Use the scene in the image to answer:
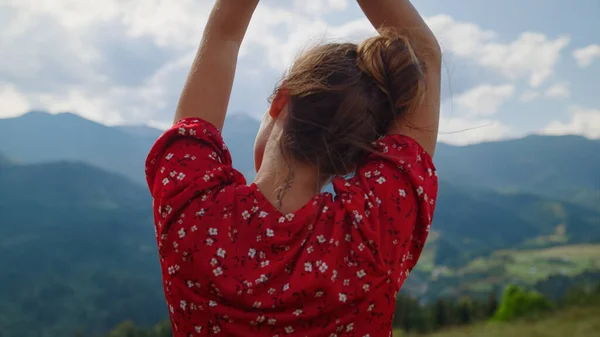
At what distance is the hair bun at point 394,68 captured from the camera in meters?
0.90

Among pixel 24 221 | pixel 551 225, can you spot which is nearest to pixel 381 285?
pixel 24 221

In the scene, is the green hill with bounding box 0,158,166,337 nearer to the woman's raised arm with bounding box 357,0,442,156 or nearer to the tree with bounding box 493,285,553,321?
the tree with bounding box 493,285,553,321

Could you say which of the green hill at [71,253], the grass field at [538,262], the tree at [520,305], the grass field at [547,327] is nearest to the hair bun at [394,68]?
the grass field at [547,327]

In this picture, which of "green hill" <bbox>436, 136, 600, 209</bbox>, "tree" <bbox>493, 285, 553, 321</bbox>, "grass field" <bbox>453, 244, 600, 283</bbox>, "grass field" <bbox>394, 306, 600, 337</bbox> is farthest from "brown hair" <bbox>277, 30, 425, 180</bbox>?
"green hill" <bbox>436, 136, 600, 209</bbox>

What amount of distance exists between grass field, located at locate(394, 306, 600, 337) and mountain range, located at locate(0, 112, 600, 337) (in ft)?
16.8

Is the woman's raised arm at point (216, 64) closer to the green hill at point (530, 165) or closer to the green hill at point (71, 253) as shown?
the green hill at point (71, 253)

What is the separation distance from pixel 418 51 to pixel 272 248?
1.58ft

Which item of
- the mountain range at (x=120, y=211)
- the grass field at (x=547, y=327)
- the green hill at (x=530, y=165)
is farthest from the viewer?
the green hill at (x=530, y=165)

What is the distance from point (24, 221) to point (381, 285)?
58.2ft

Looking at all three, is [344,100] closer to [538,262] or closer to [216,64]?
[216,64]

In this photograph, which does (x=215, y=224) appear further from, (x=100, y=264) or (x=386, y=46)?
(x=100, y=264)

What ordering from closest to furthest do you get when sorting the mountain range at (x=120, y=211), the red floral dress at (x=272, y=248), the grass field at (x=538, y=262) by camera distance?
the red floral dress at (x=272, y=248), the mountain range at (x=120, y=211), the grass field at (x=538, y=262)

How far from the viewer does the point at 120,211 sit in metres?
19.4

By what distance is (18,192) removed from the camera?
58.6ft
